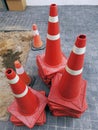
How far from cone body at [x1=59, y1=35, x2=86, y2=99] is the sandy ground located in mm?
870

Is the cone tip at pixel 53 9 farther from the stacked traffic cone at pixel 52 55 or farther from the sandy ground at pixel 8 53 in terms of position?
the sandy ground at pixel 8 53

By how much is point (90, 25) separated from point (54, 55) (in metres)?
1.83

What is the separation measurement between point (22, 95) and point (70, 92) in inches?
20.9

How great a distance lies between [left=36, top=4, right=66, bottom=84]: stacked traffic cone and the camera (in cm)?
192

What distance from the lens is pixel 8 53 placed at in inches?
117

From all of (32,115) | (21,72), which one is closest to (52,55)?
(21,72)

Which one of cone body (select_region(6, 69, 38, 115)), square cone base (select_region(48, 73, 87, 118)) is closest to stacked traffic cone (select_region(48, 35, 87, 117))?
square cone base (select_region(48, 73, 87, 118))

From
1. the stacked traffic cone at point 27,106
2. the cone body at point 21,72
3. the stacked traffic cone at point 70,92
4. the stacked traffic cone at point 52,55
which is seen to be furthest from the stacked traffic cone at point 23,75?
the stacked traffic cone at point 70,92

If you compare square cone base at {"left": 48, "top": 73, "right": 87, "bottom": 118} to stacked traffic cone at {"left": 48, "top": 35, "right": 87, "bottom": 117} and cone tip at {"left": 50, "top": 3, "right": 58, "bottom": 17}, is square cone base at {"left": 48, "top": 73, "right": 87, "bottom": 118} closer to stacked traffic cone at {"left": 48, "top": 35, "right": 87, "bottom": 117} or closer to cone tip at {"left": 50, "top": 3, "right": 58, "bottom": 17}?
stacked traffic cone at {"left": 48, "top": 35, "right": 87, "bottom": 117}

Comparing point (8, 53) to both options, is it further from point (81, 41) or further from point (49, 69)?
point (81, 41)

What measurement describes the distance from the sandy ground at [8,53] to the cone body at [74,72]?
2.86ft

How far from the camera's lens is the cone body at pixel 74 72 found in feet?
4.75

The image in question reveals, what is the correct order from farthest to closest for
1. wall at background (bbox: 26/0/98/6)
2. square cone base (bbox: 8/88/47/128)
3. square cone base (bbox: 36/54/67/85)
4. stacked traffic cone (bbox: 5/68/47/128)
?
wall at background (bbox: 26/0/98/6) → square cone base (bbox: 36/54/67/85) → square cone base (bbox: 8/88/47/128) → stacked traffic cone (bbox: 5/68/47/128)

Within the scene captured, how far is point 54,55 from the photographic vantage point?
209 centimetres
